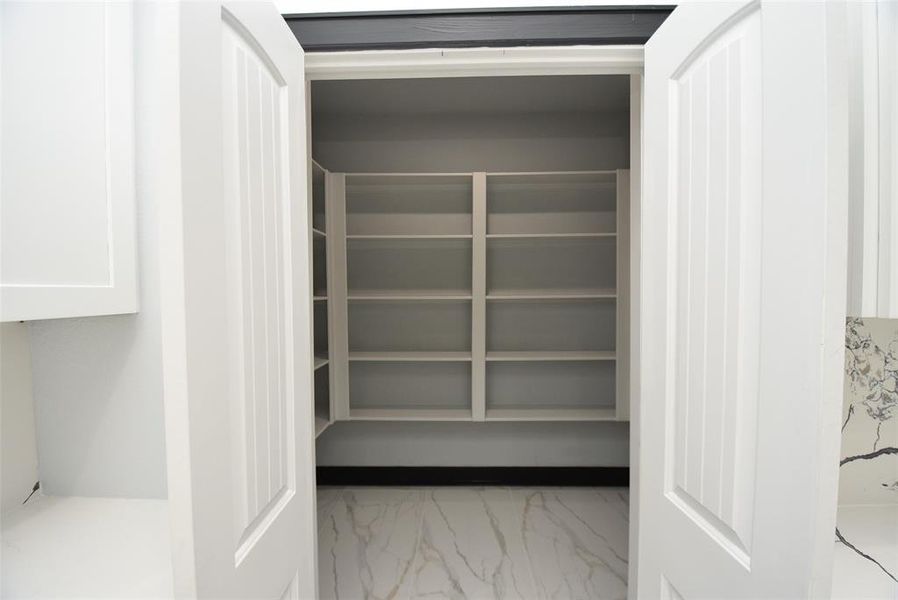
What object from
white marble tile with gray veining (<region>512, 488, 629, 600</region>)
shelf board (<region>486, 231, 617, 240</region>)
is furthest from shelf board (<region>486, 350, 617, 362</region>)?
white marble tile with gray veining (<region>512, 488, 629, 600</region>)

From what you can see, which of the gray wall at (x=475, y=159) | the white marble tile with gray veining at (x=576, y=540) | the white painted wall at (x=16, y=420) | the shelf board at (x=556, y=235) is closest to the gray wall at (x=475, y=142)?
the gray wall at (x=475, y=159)

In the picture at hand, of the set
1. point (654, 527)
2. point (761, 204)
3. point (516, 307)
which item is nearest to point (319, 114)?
point (516, 307)

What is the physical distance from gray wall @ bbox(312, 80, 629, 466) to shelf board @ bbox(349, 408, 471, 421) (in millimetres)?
151

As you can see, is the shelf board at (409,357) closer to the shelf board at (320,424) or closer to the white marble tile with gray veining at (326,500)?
the shelf board at (320,424)

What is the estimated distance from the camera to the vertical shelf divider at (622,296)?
231 cm

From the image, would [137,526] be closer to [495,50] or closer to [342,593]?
[342,593]

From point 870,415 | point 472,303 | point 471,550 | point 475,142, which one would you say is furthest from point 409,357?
point 870,415

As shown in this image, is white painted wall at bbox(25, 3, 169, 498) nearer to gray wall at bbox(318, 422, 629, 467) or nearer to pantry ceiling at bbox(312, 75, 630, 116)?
pantry ceiling at bbox(312, 75, 630, 116)

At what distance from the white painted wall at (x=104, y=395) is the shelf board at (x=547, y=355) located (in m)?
1.78

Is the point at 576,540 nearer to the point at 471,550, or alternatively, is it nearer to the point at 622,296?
the point at 471,550

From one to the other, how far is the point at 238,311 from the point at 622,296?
220cm

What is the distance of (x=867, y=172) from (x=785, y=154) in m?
0.24

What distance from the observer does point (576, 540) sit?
195cm

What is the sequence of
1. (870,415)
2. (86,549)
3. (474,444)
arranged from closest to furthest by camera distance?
(86,549) → (870,415) → (474,444)
